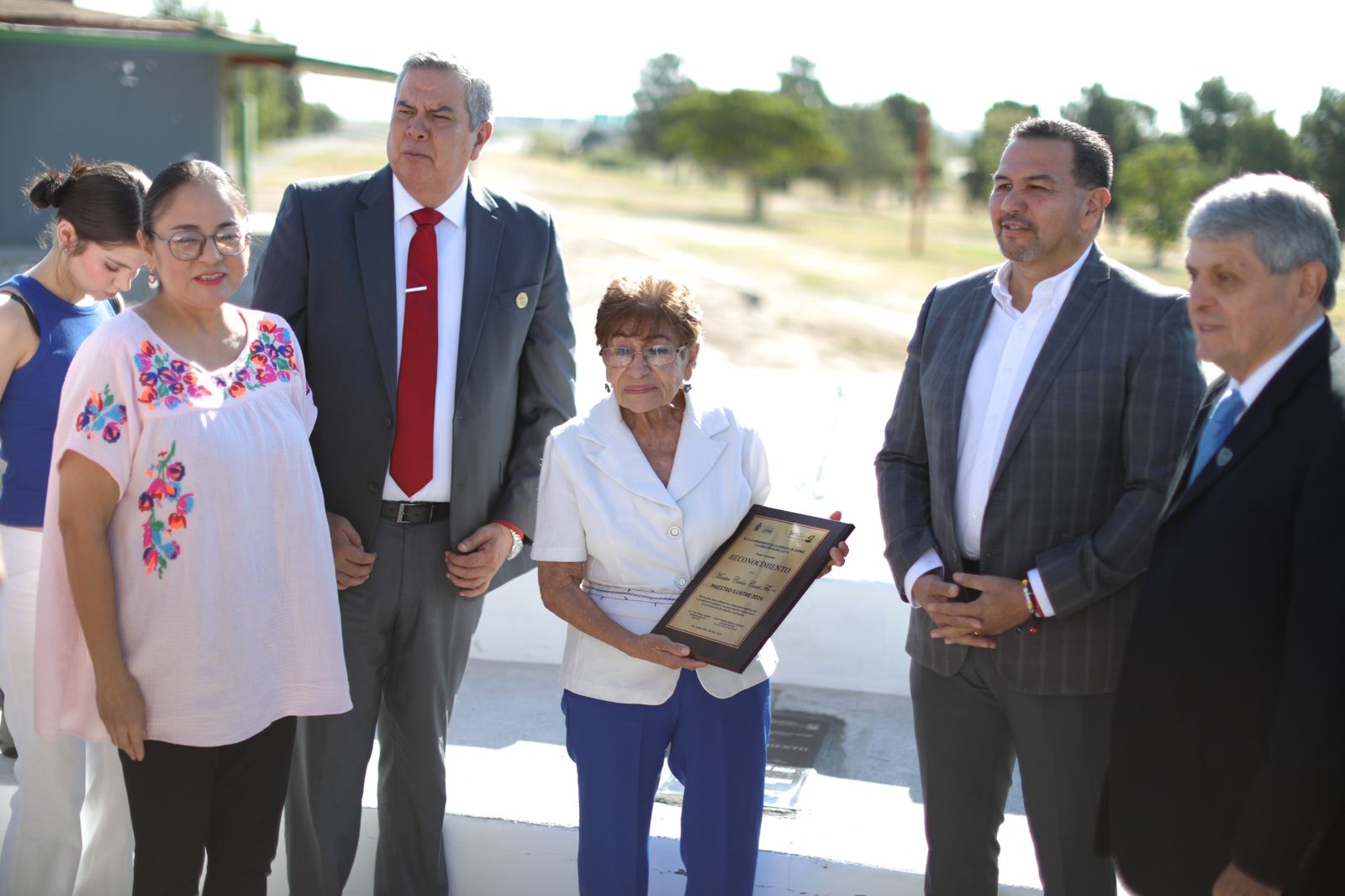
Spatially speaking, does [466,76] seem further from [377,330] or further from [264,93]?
[264,93]

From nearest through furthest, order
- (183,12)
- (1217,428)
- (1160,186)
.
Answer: (1217,428), (1160,186), (183,12)

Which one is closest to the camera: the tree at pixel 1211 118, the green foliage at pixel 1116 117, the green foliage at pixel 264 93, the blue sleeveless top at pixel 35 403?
the blue sleeveless top at pixel 35 403

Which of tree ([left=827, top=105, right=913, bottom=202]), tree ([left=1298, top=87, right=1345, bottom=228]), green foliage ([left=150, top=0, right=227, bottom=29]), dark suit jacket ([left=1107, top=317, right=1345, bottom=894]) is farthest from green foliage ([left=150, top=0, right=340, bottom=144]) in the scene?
tree ([left=827, top=105, right=913, bottom=202])

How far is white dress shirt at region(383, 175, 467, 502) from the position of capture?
2.90 metres

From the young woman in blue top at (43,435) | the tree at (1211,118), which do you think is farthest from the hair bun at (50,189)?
the tree at (1211,118)

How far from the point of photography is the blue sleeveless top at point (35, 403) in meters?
2.85

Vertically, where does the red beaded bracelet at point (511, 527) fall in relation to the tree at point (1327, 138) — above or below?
below

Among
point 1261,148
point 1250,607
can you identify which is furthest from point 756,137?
point 1250,607

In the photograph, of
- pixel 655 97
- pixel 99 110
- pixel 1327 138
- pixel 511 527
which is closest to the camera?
pixel 511 527

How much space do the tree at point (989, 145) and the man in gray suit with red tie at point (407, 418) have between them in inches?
489

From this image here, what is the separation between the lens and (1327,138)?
7723 mm

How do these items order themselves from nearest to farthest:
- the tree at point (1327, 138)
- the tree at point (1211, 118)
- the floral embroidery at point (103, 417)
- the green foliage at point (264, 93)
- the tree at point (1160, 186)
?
the floral embroidery at point (103, 417), the tree at point (1327, 138), the tree at point (1211, 118), the tree at point (1160, 186), the green foliage at point (264, 93)

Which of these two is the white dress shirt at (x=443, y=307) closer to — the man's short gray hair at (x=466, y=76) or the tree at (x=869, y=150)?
the man's short gray hair at (x=466, y=76)

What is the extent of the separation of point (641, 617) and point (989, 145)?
28.6 meters
